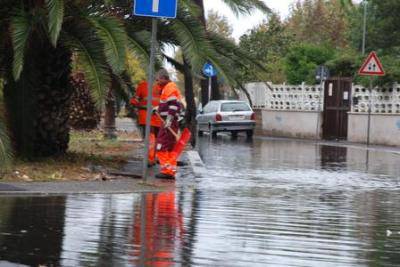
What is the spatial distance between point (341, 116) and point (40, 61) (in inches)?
738

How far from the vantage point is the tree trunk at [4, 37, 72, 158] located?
47.0ft

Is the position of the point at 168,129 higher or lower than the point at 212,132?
higher

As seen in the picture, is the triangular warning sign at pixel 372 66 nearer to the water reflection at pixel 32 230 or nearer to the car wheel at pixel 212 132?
the car wheel at pixel 212 132

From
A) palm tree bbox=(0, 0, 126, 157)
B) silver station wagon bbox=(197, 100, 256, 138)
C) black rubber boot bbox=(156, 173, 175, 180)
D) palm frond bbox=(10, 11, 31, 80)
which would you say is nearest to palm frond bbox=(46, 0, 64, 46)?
palm tree bbox=(0, 0, 126, 157)

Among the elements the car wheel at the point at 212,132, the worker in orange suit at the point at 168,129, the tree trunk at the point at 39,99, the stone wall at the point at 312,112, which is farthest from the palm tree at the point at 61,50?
the car wheel at the point at 212,132

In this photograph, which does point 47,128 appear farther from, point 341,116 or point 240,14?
point 341,116

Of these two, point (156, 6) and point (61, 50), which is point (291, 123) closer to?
point (61, 50)

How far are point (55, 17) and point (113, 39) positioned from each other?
1085 millimetres

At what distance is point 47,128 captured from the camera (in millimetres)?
14797

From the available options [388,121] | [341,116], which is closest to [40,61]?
[388,121]

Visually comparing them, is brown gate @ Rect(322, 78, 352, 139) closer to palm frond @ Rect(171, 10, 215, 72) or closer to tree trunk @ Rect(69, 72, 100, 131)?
tree trunk @ Rect(69, 72, 100, 131)

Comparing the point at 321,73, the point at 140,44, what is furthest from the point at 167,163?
the point at 321,73

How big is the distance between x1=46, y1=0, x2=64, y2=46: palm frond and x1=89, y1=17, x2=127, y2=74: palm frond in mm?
817

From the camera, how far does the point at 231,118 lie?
3328cm
